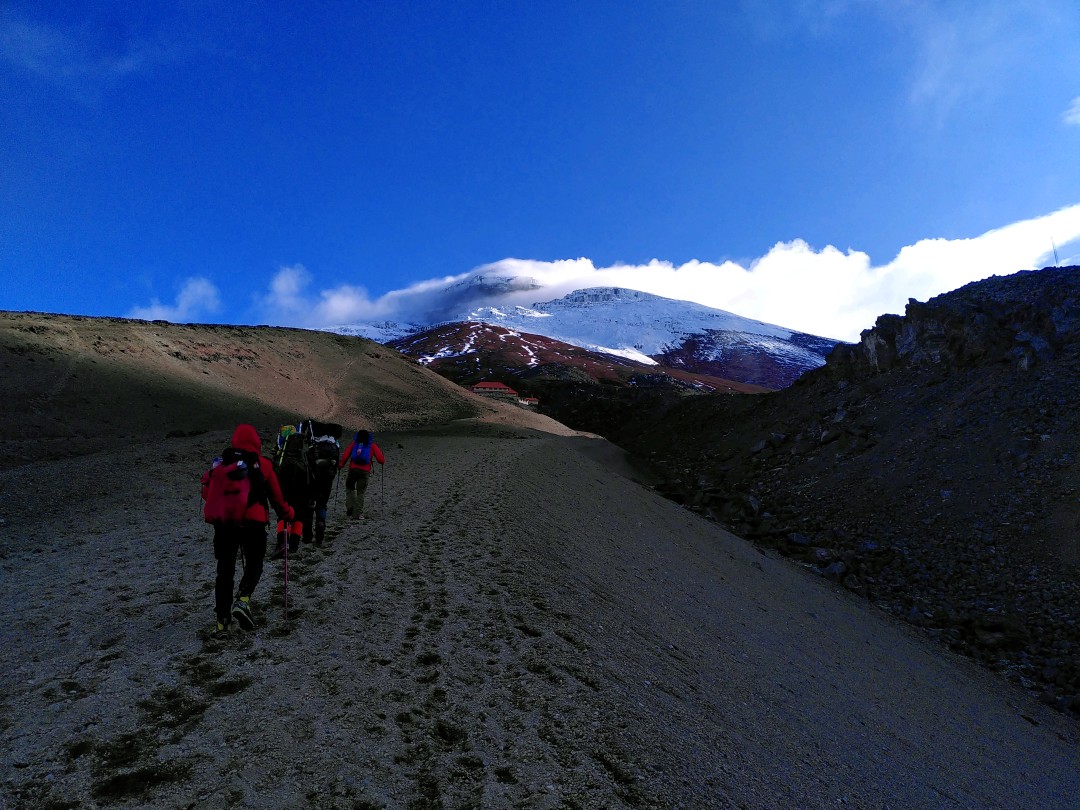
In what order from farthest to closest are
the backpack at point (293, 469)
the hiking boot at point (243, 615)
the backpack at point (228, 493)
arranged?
1. the backpack at point (293, 469)
2. the backpack at point (228, 493)
3. the hiking boot at point (243, 615)

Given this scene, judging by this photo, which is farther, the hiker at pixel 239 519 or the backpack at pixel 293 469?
the backpack at pixel 293 469

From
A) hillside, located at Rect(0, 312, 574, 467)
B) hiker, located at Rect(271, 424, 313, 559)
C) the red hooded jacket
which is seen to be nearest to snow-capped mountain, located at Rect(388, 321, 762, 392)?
hillside, located at Rect(0, 312, 574, 467)

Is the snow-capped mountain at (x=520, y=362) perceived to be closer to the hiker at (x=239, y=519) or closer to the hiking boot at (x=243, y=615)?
the hiker at (x=239, y=519)

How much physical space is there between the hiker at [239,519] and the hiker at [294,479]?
2606 millimetres

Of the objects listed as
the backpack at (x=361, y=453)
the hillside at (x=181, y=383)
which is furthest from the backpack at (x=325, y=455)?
the hillside at (x=181, y=383)

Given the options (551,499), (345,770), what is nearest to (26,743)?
(345,770)

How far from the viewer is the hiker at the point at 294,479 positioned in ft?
26.3

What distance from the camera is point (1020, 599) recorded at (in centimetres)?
1223

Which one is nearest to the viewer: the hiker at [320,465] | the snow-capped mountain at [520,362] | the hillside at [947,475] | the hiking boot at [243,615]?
the hiking boot at [243,615]

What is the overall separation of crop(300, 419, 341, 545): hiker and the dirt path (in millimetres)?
654

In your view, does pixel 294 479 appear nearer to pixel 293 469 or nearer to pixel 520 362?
pixel 293 469

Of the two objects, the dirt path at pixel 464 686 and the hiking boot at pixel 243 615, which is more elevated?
the hiking boot at pixel 243 615

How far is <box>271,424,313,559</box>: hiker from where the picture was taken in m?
8.03

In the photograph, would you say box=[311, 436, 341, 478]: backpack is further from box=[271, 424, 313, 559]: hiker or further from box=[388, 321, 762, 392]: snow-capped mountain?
box=[388, 321, 762, 392]: snow-capped mountain
